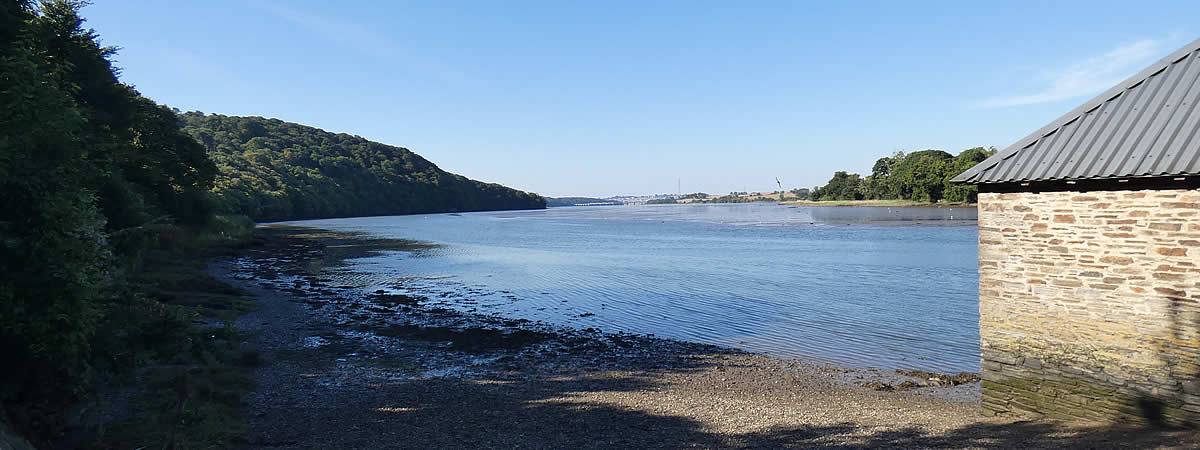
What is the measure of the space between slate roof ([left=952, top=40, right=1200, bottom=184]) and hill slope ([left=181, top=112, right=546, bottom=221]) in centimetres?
7605

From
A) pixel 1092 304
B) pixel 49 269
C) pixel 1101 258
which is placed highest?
pixel 49 269

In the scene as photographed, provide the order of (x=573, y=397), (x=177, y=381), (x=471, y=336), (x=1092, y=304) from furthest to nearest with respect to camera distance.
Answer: (x=471, y=336), (x=573, y=397), (x=177, y=381), (x=1092, y=304)

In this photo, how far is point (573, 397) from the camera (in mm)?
10766

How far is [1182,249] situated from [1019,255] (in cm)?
178

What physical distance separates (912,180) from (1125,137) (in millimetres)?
133809

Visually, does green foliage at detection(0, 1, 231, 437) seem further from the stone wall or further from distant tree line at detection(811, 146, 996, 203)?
distant tree line at detection(811, 146, 996, 203)

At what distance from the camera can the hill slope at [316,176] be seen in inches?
3875

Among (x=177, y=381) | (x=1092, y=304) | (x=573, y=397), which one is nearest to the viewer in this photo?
(x=1092, y=304)

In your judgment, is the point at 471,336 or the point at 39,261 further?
the point at 471,336

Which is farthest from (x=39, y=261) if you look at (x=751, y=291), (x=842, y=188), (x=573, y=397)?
(x=842, y=188)

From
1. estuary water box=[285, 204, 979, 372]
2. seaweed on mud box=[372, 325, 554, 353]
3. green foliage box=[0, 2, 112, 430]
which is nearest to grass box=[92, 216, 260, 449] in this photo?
green foliage box=[0, 2, 112, 430]

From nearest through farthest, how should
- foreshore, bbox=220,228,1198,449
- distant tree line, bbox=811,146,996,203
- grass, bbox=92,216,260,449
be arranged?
grass, bbox=92,216,260,449
foreshore, bbox=220,228,1198,449
distant tree line, bbox=811,146,996,203

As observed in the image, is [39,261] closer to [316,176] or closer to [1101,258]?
[1101,258]

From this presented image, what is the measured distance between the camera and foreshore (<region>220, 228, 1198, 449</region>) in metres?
8.33
